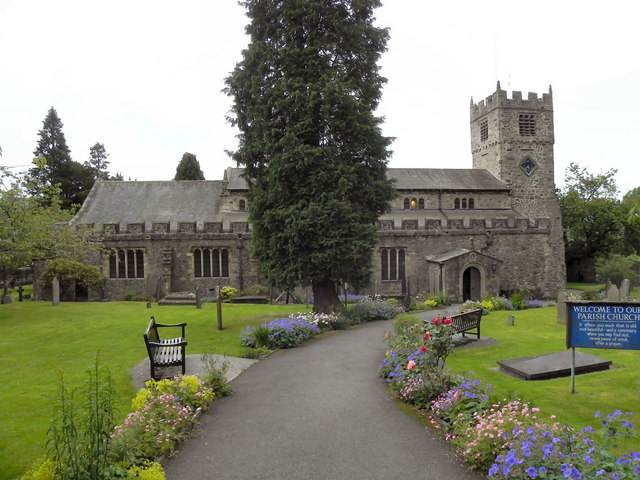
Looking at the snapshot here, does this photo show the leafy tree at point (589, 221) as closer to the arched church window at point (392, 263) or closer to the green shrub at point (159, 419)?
the arched church window at point (392, 263)

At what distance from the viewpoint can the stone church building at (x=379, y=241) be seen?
28875 mm

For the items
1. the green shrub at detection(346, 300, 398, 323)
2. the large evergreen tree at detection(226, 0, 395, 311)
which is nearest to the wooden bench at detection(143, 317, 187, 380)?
the large evergreen tree at detection(226, 0, 395, 311)

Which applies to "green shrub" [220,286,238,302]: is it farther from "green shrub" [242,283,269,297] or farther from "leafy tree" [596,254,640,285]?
"leafy tree" [596,254,640,285]

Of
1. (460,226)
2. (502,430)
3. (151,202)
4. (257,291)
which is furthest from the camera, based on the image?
(151,202)

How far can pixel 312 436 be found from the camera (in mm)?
7328

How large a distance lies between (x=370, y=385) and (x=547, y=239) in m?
26.3

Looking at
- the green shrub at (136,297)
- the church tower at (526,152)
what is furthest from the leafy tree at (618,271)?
the green shrub at (136,297)

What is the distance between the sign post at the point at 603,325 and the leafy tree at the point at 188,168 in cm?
4761

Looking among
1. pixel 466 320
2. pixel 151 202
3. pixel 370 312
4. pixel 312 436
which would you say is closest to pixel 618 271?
pixel 370 312

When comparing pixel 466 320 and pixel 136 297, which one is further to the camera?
pixel 136 297

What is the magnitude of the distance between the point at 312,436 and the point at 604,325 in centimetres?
627

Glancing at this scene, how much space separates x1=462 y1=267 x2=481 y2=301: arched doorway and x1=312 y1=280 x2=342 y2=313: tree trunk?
45.4 ft

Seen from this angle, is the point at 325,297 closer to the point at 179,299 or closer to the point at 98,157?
the point at 179,299

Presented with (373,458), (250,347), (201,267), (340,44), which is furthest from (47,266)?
(373,458)
